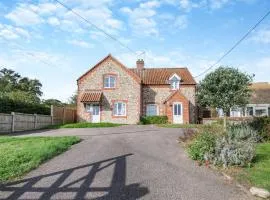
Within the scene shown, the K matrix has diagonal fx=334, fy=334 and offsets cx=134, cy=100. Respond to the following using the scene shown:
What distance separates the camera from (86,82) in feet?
122

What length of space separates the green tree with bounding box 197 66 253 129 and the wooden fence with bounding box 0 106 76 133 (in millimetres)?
14084

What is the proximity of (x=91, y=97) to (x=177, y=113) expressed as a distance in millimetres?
9670

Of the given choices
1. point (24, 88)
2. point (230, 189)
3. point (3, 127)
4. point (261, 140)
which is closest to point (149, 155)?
point (230, 189)

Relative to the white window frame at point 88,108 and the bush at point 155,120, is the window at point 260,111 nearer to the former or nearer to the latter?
the bush at point 155,120

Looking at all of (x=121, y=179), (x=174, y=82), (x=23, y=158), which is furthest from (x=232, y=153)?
(x=174, y=82)

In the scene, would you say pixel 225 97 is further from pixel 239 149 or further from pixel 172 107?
pixel 172 107

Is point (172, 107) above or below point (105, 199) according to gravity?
above

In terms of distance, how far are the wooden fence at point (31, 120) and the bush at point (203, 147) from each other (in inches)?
626

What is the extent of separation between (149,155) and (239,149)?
11.0 feet

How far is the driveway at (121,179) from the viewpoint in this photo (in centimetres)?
770

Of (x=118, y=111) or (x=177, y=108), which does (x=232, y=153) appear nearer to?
(x=177, y=108)

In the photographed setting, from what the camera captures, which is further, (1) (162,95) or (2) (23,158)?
(1) (162,95)

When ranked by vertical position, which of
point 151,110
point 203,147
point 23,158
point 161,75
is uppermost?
point 161,75

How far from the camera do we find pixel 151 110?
3875 cm
